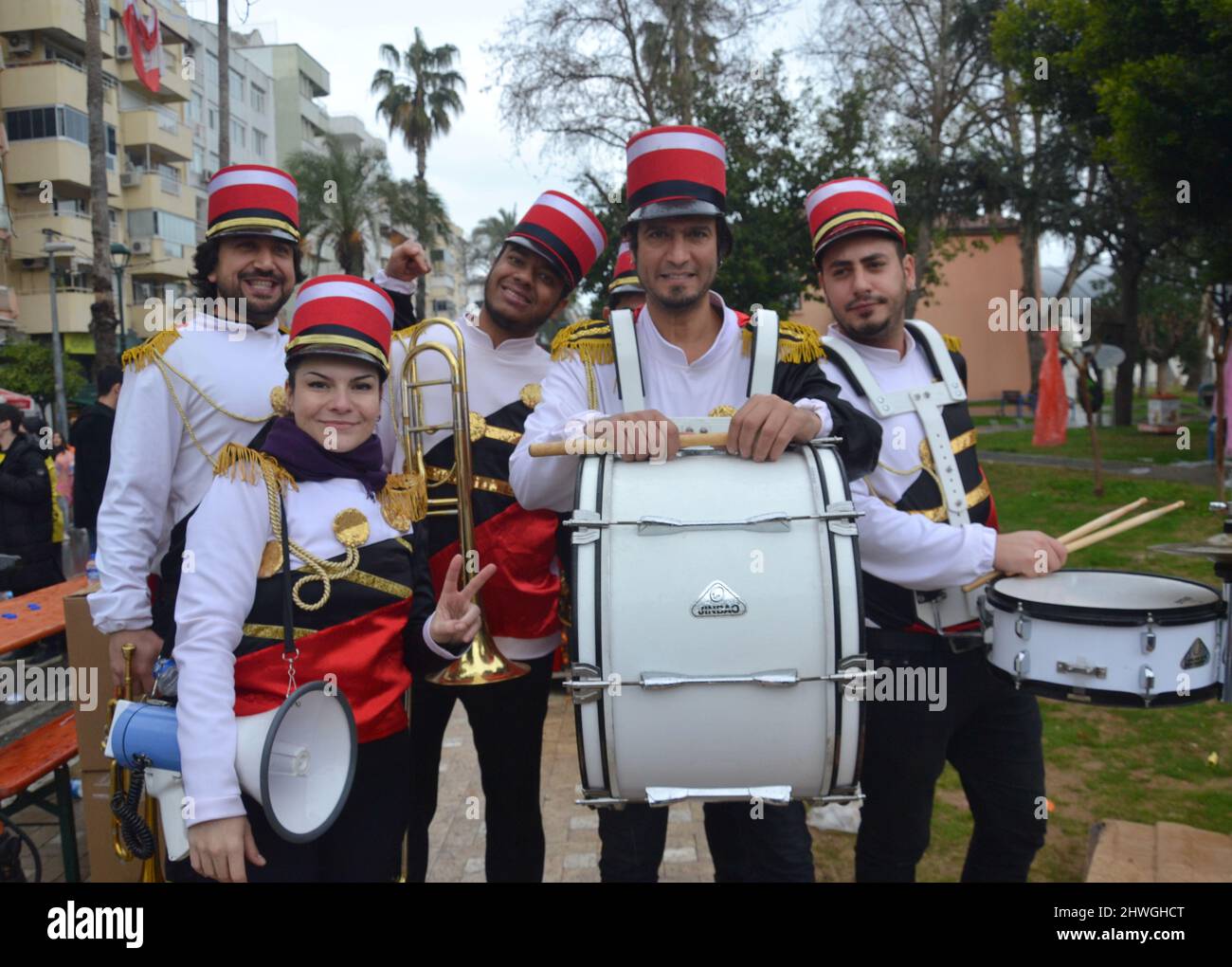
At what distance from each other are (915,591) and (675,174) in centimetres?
134

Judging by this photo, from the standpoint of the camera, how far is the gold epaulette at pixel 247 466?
230cm

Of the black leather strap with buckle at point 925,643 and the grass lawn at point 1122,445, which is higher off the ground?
the grass lawn at point 1122,445

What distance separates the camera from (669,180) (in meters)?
2.57

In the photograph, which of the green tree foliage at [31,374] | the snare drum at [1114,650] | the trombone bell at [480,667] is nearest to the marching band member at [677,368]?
the trombone bell at [480,667]

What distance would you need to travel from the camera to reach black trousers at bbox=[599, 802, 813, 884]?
2547 millimetres

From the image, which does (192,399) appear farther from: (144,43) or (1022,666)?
(144,43)

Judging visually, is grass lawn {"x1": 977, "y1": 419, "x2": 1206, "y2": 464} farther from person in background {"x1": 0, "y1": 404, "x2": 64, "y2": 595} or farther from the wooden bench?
the wooden bench

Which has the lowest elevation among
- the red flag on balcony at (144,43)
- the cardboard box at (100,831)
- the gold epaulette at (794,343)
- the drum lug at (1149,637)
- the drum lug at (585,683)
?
the cardboard box at (100,831)

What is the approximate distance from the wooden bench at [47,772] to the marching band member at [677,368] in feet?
7.41

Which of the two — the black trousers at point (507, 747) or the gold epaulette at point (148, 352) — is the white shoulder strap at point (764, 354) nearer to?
the black trousers at point (507, 747)

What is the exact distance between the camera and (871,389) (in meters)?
2.74

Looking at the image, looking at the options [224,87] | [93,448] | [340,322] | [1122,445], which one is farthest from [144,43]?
[340,322]

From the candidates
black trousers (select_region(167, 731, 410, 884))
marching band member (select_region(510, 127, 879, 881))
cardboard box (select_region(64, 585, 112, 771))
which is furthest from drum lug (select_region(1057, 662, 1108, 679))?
cardboard box (select_region(64, 585, 112, 771))

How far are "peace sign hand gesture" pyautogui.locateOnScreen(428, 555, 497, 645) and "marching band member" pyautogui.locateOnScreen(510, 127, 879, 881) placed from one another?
0.27 meters
